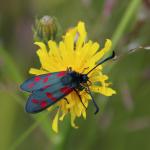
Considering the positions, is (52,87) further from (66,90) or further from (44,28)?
(44,28)

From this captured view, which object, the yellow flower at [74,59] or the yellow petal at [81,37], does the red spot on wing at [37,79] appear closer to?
the yellow flower at [74,59]

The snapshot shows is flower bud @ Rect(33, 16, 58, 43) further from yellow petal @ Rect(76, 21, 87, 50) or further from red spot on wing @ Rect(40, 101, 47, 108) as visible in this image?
red spot on wing @ Rect(40, 101, 47, 108)

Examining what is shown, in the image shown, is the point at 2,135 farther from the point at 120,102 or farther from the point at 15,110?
the point at 120,102

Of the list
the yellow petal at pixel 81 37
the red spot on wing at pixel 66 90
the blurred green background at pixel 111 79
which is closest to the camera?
the red spot on wing at pixel 66 90

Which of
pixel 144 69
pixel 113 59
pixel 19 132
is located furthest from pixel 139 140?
pixel 113 59

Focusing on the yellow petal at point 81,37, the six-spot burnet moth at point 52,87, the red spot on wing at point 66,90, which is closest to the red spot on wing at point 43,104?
the six-spot burnet moth at point 52,87

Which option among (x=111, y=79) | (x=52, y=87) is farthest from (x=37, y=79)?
(x=111, y=79)
